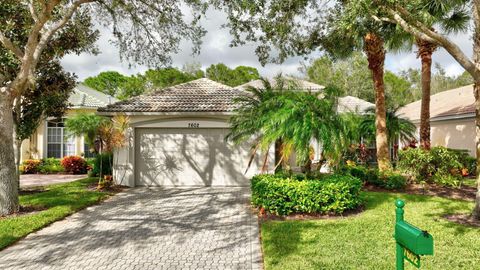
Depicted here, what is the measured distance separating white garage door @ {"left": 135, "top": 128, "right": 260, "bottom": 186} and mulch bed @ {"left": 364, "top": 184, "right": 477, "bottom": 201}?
17.8 ft

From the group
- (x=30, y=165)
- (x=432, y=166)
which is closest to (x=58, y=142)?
(x=30, y=165)

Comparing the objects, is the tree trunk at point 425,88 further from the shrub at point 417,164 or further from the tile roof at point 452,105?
the tile roof at point 452,105

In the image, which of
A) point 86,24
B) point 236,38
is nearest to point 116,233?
point 236,38

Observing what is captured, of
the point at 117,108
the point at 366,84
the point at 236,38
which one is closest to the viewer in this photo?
the point at 236,38

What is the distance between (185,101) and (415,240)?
13566 mm

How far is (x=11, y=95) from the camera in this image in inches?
405

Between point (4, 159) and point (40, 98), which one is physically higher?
point (40, 98)

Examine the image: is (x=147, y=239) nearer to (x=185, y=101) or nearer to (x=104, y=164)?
(x=185, y=101)

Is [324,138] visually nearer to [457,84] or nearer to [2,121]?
[2,121]

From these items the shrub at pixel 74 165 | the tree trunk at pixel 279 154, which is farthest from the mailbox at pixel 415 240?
the shrub at pixel 74 165

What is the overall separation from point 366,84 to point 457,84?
19.5 meters

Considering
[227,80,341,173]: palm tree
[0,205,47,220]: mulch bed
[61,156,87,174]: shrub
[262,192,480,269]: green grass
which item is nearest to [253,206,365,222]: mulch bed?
[262,192,480,269]: green grass

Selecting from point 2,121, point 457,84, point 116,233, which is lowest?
point 116,233

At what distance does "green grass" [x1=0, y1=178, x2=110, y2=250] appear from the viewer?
330 inches
